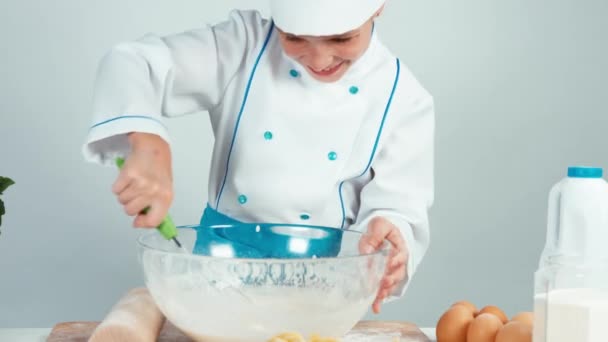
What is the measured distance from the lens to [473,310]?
1265 millimetres

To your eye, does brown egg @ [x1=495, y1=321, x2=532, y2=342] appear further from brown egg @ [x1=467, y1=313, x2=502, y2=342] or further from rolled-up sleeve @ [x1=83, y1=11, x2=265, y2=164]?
rolled-up sleeve @ [x1=83, y1=11, x2=265, y2=164]

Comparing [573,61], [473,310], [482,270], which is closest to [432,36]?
[573,61]

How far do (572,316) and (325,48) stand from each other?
469 millimetres

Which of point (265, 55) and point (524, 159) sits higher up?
point (265, 55)

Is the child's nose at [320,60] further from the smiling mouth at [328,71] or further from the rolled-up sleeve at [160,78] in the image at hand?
the rolled-up sleeve at [160,78]

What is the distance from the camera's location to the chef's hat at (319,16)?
1219 mm

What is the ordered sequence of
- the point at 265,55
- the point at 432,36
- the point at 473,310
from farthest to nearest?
the point at 432,36, the point at 265,55, the point at 473,310

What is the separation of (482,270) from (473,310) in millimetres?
1288

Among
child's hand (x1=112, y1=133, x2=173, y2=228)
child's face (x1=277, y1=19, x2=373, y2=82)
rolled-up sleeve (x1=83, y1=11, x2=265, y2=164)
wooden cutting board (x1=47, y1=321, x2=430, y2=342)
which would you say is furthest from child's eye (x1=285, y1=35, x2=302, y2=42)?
wooden cutting board (x1=47, y1=321, x2=430, y2=342)

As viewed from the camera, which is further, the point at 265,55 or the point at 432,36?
the point at 432,36

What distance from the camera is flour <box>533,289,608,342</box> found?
1.00m

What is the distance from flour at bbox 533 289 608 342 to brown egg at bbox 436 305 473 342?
7.0 inches

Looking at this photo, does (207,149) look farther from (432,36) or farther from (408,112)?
(408,112)

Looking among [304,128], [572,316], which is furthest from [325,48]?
[572,316]
